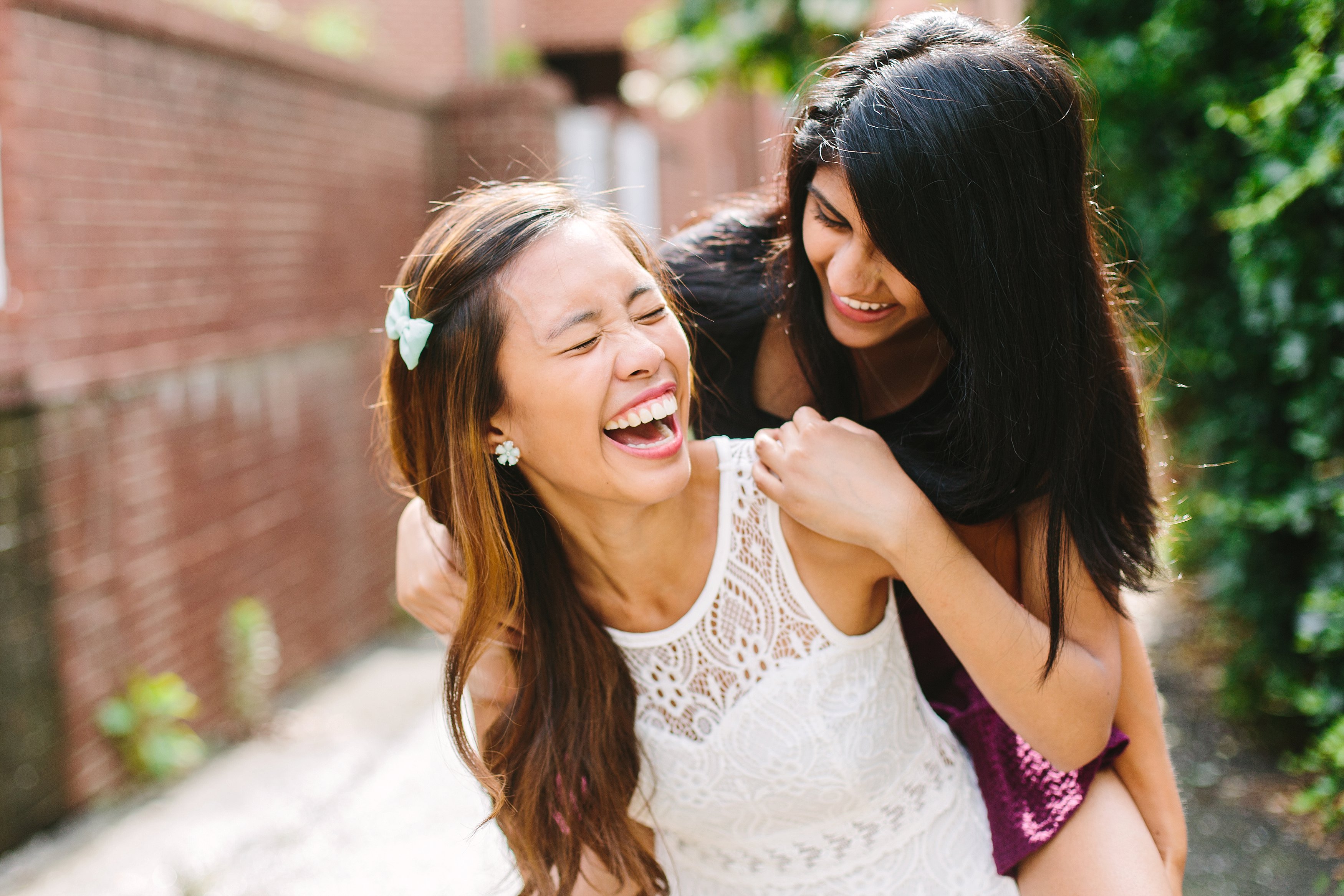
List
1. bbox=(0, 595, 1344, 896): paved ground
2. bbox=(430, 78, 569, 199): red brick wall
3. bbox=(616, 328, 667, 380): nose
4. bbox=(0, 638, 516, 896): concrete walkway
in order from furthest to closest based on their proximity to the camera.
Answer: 1. bbox=(430, 78, 569, 199): red brick wall
2. bbox=(0, 638, 516, 896): concrete walkway
3. bbox=(0, 595, 1344, 896): paved ground
4. bbox=(616, 328, 667, 380): nose

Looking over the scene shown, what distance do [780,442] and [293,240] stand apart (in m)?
4.27

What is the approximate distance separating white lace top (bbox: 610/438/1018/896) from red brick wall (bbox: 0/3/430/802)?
5.54 ft

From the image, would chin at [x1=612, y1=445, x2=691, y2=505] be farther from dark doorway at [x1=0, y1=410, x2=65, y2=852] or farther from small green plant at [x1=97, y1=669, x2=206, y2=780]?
small green plant at [x1=97, y1=669, x2=206, y2=780]

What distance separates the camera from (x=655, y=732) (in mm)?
2254

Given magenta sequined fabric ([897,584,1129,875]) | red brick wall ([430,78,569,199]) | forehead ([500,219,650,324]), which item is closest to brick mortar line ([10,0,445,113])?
red brick wall ([430,78,569,199])

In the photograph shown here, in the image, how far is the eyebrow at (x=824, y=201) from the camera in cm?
226

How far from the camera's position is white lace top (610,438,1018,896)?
2182 mm

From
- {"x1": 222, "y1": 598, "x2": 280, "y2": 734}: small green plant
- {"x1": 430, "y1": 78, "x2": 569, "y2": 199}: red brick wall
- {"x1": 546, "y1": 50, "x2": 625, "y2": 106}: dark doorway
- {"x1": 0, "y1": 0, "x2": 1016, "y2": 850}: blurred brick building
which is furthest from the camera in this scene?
{"x1": 546, "y1": 50, "x2": 625, "y2": 106}: dark doorway

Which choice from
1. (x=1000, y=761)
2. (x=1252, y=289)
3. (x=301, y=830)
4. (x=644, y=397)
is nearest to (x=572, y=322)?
(x=644, y=397)

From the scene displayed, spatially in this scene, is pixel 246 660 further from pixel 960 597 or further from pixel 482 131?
pixel 482 131

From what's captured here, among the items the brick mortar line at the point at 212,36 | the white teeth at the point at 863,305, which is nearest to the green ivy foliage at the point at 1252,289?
the white teeth at the point at 863,305

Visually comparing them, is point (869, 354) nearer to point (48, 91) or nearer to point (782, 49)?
point (48, 91)

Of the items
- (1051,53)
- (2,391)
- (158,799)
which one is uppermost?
(1051,53)

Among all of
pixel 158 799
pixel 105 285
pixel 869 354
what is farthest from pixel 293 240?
pixel 869 354
